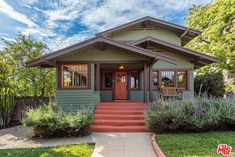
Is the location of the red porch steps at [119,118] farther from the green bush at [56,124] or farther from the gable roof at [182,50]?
the gable roof at [182,50]

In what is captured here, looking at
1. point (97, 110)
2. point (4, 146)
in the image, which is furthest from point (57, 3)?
point (4, 146)

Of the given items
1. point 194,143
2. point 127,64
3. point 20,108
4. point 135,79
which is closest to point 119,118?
point 127,64

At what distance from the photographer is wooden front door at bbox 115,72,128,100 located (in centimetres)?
1428

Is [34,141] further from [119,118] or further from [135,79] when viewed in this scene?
[135,79]

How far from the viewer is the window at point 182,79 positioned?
1309 centimetres

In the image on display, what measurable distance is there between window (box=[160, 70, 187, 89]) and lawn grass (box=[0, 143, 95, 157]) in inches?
333

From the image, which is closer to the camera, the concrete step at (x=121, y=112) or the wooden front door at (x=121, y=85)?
the concrete step at (x=121, y=112)

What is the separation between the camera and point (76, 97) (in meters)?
10.9

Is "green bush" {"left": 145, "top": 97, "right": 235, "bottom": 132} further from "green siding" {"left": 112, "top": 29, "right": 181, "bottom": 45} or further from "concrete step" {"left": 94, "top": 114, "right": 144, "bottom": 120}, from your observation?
"green siding" {"left": 112, "top": 29, "right": 181, "bottom": 45}

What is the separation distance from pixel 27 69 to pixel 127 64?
9916mm

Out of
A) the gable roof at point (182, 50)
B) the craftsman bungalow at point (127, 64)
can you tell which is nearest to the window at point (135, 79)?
the craftsman bungalow at point (127, 64)

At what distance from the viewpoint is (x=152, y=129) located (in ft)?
25.9

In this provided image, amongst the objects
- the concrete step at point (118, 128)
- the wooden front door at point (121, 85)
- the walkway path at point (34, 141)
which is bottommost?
the walkway path at point (34, 141)

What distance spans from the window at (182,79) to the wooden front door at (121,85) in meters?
3.91
